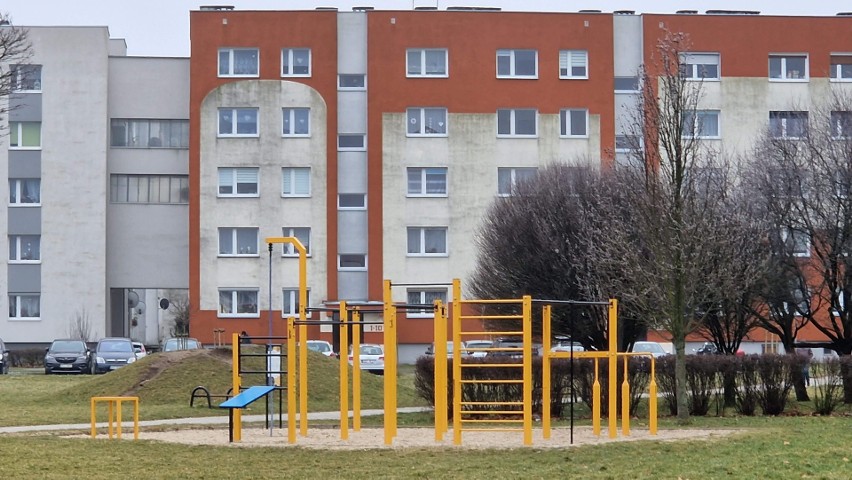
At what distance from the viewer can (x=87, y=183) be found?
62.2 meters

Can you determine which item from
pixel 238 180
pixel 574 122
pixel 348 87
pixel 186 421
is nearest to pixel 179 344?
pixel 238 180

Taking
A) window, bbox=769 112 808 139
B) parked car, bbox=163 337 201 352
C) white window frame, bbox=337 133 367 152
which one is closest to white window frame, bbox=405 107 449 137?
white window frame, bbox=337 133 367 152

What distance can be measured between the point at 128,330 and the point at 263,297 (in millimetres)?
15427

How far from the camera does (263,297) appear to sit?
60938mm

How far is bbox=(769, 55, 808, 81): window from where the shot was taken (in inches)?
2504

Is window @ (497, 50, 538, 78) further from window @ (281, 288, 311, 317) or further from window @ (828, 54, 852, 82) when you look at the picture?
window @ (828, 54, 852, 82)

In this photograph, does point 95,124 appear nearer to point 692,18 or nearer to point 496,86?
point 496,86

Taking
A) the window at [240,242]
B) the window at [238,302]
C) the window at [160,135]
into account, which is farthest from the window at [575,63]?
the window at [160,135]

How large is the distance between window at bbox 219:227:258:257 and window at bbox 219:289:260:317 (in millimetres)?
1816

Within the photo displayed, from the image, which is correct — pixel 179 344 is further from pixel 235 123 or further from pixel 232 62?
pixel 232 62

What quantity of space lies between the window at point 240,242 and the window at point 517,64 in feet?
45.2

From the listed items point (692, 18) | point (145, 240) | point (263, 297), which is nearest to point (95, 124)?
point (145, 240)

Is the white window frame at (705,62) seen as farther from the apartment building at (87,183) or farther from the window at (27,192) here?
the window at (27,192)

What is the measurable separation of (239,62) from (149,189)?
7.59m
